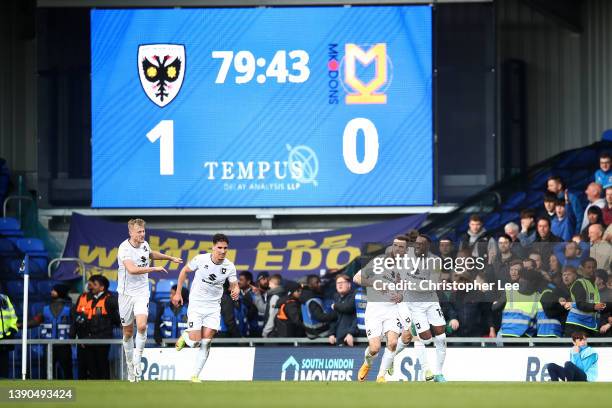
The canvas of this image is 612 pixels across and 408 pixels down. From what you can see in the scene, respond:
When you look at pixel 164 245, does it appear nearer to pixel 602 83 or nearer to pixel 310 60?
pixel 310 60

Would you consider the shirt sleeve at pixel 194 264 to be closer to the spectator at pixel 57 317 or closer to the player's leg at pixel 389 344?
the player's leg at pixel 389 344

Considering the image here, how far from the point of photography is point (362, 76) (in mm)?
26531

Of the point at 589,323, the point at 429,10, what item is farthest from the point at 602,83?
the point at 589,323

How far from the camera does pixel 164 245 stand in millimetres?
26875

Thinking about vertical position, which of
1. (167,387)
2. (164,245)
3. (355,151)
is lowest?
(167,387)

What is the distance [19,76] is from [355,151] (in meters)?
7.48

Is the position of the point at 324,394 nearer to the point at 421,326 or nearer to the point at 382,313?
the point at 382,313

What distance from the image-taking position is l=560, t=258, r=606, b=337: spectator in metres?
19.9

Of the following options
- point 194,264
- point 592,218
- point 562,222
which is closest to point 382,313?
point 194,264

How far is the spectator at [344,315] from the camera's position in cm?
2075

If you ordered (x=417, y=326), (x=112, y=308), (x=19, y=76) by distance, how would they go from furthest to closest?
(x=19, y=76) → (x=112, y=308) → (x=417, y=326)

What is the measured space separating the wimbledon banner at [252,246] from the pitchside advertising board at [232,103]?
1.90 ft

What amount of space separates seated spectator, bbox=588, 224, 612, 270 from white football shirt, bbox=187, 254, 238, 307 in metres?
5.22

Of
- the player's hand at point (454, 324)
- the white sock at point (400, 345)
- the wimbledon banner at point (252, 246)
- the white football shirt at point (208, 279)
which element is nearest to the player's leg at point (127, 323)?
the white football shirt at point (208, 279)
